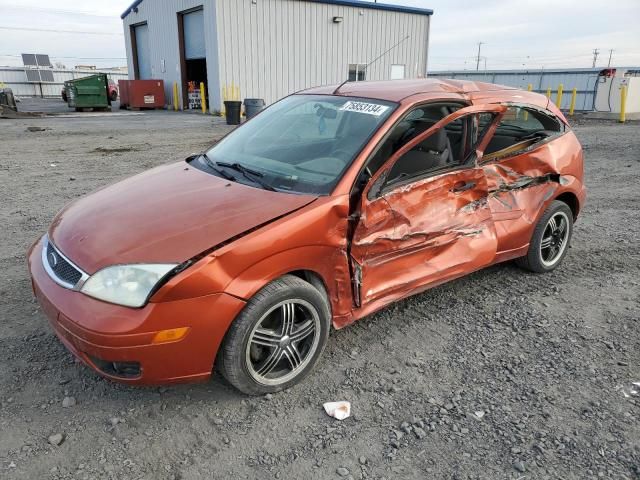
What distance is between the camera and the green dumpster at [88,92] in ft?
76.5

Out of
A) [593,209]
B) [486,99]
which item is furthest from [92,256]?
[593,209]

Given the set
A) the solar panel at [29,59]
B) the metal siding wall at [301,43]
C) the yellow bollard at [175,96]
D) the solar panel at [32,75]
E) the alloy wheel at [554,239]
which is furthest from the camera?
the solar panel at [29,59]

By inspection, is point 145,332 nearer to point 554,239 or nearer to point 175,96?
point 554,239

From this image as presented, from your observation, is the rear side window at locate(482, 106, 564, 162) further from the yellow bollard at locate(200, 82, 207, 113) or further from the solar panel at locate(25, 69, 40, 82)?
the solar panel at locate(25, 69, 40, 82)

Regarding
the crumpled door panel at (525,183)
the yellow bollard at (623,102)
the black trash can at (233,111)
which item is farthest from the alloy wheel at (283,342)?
the yellow bollard at (623,102)

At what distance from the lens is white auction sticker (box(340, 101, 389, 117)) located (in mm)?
3383

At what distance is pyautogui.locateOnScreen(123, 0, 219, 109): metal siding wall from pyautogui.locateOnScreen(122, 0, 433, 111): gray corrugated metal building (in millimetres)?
42

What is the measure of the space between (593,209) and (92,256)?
6578 millimetres

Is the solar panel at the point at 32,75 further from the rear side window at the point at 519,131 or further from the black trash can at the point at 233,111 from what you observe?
the rear side window at the point at 519,131

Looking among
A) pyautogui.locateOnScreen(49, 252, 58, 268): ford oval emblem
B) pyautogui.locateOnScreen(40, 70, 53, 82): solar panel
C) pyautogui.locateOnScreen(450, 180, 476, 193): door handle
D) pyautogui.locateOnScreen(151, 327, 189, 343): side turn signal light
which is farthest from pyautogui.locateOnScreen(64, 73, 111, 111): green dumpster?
pyautogui.locateOnScreen(151, 327, 189, 343): side turn signal light

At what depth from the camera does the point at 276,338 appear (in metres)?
2.83

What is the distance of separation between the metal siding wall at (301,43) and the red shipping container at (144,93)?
5145 mm

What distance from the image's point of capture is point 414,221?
10.9 ft

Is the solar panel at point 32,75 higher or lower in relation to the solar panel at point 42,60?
lower
